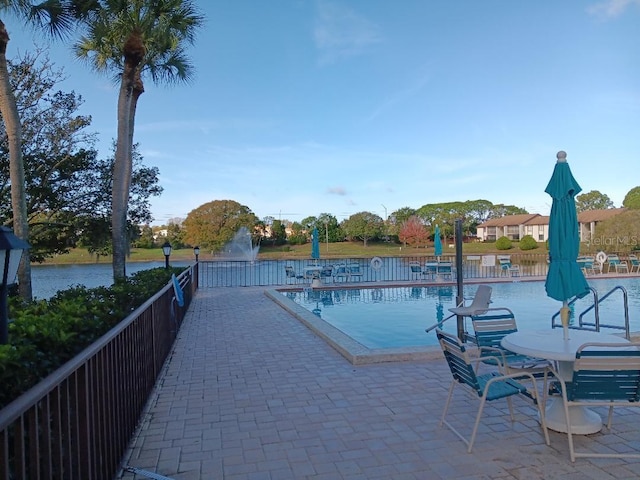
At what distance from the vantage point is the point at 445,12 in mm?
11773

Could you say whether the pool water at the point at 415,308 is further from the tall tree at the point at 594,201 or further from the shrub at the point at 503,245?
the tall tree at the point at 594,201

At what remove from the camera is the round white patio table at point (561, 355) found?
123 inches

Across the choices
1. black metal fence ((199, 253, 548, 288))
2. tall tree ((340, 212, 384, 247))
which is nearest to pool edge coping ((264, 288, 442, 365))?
black metal fence ((199, 253, 548, 288))

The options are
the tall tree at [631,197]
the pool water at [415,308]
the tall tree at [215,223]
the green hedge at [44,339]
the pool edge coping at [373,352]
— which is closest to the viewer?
the green hedge at [44,339]

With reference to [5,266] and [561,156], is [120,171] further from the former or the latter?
[561,156]

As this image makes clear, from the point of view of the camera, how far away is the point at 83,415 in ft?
7.04

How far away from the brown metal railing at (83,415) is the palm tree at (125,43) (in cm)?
601

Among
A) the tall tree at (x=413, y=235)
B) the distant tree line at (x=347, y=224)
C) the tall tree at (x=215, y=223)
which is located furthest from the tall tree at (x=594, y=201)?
the tall tree at (x=215, y=223)

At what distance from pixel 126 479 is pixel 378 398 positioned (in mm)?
2143

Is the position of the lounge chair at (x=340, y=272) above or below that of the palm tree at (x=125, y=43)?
below

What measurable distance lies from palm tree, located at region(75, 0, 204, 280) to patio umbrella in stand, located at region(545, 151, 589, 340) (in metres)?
7.62

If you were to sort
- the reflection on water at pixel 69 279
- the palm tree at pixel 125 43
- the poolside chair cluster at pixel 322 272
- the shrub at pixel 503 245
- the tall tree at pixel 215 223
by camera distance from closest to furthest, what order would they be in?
the palm tree at pixel 125 43, the poolside chair cluster at pixel 322 272, the reflection on water at pixel 69 279, the tall tree at pixel 215 223, the shrub at pixel 503 245

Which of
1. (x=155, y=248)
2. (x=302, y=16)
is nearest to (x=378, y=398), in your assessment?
(x=302, y=16)

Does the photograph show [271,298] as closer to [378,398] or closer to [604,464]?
[378,398]
